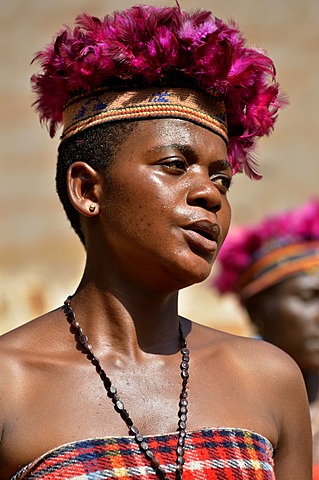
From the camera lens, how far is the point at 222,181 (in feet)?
11.1

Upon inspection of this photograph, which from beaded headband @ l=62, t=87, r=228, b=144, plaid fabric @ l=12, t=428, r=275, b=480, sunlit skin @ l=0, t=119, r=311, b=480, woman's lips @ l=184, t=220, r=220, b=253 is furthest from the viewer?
beaded headband @ l=62, t=87, r=228, b=144

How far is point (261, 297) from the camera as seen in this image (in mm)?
6434

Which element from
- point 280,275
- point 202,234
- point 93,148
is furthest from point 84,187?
point 280,275

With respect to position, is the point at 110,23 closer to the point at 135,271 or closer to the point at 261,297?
the point at 135,271

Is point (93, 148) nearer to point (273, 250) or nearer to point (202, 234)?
point (202, 234)

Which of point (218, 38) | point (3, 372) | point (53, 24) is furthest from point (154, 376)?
point (53, 24)

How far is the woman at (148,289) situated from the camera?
3037 mm

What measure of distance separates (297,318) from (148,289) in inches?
118

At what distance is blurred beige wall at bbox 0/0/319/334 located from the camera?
10805 mm

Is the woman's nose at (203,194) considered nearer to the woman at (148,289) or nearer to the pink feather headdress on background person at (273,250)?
the woman at (148,289)

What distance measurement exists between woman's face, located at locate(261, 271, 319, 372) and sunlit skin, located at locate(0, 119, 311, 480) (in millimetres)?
2622

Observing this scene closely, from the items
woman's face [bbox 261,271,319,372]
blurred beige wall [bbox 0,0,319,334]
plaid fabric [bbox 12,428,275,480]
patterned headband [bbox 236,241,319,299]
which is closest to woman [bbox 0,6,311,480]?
plaid fabric [bbox 12,428,275,480]

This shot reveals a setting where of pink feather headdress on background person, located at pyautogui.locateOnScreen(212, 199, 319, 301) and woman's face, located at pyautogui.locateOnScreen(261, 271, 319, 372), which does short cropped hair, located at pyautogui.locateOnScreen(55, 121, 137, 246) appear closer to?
woman's face, located at pyautogui.locateOnScreen(261, 271, 319, 372)

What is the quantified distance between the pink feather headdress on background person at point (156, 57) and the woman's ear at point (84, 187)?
24cm
